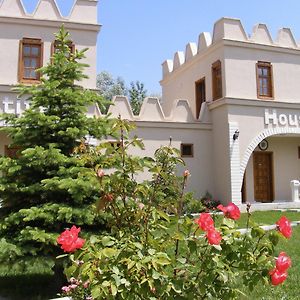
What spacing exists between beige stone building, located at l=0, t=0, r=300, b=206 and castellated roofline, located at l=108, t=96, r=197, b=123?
0.04 meters

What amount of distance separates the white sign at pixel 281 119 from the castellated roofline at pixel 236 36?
3.00 meters

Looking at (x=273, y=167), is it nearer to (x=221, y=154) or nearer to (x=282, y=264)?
(x=221, y=154)

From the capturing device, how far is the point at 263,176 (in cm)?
1736

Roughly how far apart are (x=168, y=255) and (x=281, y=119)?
49.5ft

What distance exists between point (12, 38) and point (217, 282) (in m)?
13.2

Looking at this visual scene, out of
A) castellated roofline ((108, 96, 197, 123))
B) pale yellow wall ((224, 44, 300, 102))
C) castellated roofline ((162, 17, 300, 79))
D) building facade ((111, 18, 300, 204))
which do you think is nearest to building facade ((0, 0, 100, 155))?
castellated roofline ((108, 96, 197, 123))

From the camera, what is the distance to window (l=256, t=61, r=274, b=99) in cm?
1655

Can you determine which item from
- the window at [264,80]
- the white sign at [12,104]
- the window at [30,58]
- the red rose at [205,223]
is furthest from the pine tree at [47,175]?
the window at [264,80]

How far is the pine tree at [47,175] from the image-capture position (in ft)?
16.9

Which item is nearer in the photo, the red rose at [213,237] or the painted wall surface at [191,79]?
the red rose at [213,237]

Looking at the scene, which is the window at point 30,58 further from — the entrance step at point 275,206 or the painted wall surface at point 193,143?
the entrance step at point 275,206

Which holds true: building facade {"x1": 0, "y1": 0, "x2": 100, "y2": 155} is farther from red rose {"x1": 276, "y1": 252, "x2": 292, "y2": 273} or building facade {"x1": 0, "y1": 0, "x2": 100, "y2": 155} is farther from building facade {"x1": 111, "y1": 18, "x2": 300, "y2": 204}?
red rose {"x1": 276, "y1": 252, "x2": 292, "y2": 273}

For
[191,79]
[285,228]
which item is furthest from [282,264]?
[191,79]

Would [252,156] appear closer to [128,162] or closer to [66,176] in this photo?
[66,176]
